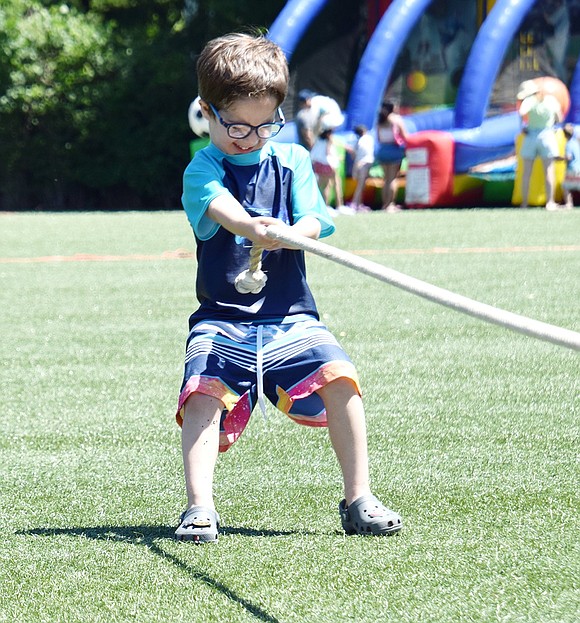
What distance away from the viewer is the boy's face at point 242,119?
3.05m

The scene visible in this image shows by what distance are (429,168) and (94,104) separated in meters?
9.42

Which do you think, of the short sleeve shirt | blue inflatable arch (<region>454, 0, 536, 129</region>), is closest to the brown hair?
the short sleeve shirt

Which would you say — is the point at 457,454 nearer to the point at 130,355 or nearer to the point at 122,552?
the point at 122,552

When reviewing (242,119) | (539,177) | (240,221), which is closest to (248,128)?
(242,119)

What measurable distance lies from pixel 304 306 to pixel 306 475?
2.15ft

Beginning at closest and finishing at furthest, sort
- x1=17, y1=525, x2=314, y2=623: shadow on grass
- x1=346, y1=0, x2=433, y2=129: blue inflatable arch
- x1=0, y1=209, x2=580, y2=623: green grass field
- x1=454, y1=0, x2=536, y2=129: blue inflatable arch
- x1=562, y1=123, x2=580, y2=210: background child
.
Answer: x1=0, y1=209, x2=580, y2=623: green grass field, x1=17, y1=525, x2=314, y2=623: shadow on grass, x1=562, y1=123, x2=580, y2=210: background child, x1=454, y1=0, x2=536, y2=129: blue inflatable arch, x1=346, y1=0, x2=433, y2=129: blue inflatable arch

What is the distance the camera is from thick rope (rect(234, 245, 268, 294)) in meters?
3.03

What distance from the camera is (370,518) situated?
2977 millimetres

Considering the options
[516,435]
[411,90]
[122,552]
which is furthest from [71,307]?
[411,90]

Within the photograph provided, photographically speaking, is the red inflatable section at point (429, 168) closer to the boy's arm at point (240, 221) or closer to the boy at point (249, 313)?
the boy at point (249, 313)

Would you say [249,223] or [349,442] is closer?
[249,223]

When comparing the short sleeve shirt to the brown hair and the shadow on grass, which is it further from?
the shadow on grass

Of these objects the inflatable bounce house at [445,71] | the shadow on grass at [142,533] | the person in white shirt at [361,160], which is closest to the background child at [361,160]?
the person in white shirt at [361,160]

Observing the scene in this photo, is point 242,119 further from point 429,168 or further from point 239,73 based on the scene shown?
point 429,168
